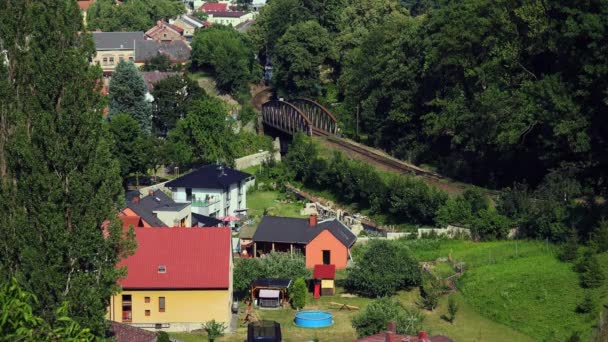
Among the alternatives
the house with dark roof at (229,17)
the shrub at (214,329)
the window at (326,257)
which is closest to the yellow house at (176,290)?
the shrub at (214,329)

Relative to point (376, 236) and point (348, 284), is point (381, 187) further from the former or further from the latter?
A: point (348, 284)

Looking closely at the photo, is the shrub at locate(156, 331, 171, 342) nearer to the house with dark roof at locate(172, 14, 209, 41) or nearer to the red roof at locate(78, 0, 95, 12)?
the house with dark roof at locate(172, 14, 209, 41)

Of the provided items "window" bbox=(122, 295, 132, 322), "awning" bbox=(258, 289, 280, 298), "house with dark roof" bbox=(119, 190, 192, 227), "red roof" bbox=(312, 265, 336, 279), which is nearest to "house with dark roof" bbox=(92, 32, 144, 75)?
"house with dark roof" bbox=(119, 190, 192, 227)

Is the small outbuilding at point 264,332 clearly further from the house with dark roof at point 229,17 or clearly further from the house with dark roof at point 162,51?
the house with dark roof at point 229,17

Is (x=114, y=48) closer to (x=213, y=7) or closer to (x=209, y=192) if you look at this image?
(x=209, y=192)

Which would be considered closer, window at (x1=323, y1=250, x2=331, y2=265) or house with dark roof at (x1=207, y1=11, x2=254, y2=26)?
window at (x1=323, y1=250, x2=331, y2=265)

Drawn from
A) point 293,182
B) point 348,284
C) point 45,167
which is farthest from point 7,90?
point 293,182
